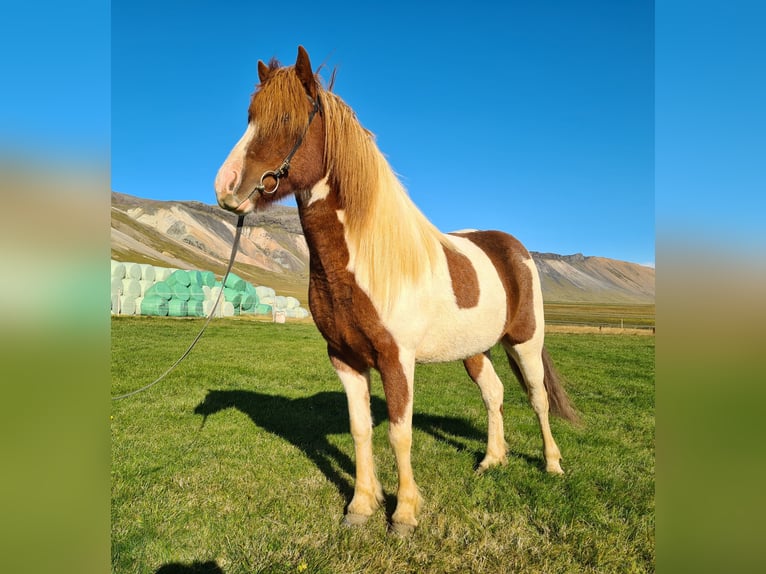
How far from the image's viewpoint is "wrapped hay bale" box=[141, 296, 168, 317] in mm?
26031

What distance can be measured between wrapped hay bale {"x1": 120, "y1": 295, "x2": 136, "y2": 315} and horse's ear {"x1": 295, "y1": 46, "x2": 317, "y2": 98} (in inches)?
1067

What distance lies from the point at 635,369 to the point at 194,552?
39.2 ft

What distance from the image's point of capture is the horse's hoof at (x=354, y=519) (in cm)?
317

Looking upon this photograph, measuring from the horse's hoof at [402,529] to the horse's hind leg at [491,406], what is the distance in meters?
1.34

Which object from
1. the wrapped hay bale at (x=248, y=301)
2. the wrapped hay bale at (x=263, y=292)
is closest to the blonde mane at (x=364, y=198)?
the wrapped hay bale at (x=248, y=301)

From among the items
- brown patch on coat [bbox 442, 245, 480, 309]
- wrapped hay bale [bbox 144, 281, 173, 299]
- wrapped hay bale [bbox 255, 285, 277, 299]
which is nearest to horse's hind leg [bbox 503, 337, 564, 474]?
brown patch on coat [bbox 442, 245, 480, 309]

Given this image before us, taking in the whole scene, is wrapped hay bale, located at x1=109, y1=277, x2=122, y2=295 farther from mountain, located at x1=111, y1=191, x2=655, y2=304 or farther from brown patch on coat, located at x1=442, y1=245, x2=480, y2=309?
mountain, located at x1=111, y1=191, x2=655, y2=304

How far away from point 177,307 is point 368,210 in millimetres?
27688

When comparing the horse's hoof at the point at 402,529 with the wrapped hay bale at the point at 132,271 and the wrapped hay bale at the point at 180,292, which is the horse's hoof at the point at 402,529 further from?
the wrapped hay bale at the point at 132,271

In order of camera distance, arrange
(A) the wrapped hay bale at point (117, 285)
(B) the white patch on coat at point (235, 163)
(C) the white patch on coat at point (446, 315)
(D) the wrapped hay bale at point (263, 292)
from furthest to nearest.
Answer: (D) the wrapped hay bale at point (263, 292) → (A) the wrapped hay bale at point (117, 285) → (C) the white patch on coat at point (446, 315) → (B) the white patch on coat at point (235, 163)

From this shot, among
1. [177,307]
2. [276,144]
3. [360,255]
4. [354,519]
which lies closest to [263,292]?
[177,307]

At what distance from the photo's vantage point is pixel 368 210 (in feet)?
10.2

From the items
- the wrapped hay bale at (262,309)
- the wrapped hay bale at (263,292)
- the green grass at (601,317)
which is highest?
the wrapped hay bale at (263,292)
